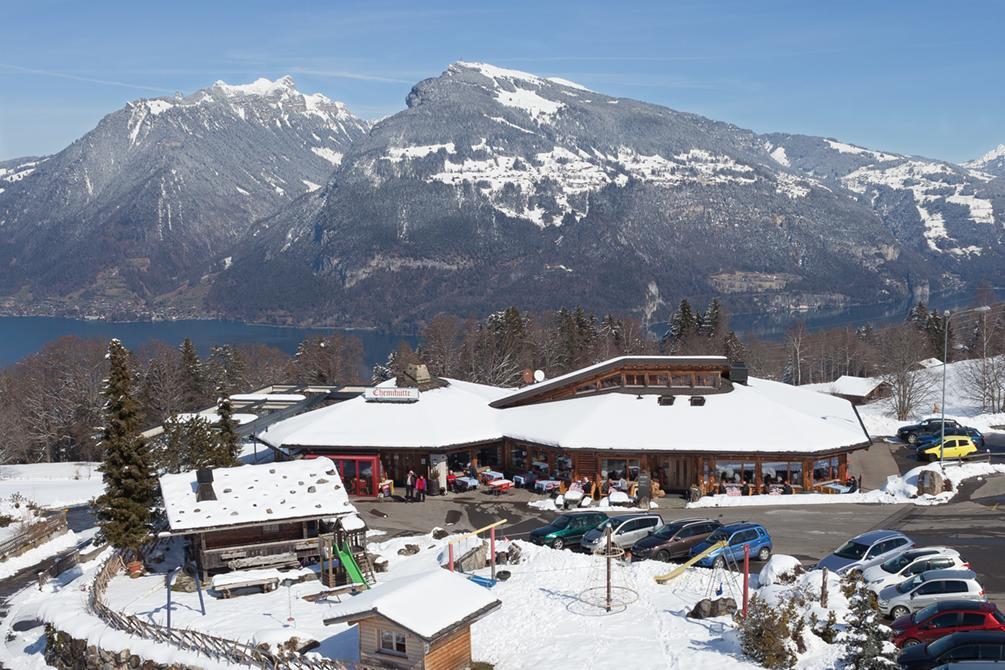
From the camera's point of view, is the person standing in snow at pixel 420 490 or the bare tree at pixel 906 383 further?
the bare tree at pixel 906 383

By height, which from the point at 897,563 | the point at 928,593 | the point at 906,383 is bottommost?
the point at 928,593

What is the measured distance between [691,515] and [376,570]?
50.9 feet

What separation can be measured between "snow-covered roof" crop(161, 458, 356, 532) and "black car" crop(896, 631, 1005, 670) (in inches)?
818

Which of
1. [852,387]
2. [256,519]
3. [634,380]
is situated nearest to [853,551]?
[256,519]

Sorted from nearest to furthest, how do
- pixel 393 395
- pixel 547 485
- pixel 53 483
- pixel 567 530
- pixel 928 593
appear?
1. pixel 928 593
2. pixel 567 530
3. pixel 547 485
4. pixel 393 395
5. pixel 53 483

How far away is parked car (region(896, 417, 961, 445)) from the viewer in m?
57.0

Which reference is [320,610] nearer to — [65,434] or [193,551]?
[193,551]

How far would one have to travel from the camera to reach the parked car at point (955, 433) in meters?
53.9

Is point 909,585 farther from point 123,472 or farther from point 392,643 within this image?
point 123,472

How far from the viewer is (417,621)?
71.8 feet

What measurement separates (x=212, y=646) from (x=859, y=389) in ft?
267

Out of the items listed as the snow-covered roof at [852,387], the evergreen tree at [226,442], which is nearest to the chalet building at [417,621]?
the evergreen tree at [226,442]

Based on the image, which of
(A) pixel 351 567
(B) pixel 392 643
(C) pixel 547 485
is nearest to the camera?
(B) pixel 392 643

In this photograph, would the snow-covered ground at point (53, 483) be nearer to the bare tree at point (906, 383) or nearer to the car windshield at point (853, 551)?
the car windshield at point (853, 551)
